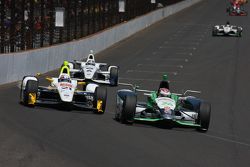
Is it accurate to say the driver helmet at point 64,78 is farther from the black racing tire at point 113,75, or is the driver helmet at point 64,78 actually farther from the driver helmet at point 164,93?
the black racing tire at point 113,75

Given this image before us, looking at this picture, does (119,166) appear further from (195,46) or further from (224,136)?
(195,46)

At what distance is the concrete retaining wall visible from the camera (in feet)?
86.4

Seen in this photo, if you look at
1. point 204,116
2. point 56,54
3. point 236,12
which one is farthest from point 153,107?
point 236,12

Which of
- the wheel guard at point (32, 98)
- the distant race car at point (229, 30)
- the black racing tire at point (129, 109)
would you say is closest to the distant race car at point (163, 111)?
the black racing tire at point (129, 109)

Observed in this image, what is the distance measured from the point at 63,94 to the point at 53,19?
23950mm

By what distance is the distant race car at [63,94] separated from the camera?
59.4 feet

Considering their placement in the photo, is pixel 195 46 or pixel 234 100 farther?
pixel 195 46

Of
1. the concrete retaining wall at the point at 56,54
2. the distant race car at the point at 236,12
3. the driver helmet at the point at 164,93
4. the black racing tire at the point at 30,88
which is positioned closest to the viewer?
the driver helmet at the point at 164,93

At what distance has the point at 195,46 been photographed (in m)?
50.4

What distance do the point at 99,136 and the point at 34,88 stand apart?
3.69 meters

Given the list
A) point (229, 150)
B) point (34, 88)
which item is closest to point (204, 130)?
point (229, 150)

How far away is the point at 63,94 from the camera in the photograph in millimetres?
18109

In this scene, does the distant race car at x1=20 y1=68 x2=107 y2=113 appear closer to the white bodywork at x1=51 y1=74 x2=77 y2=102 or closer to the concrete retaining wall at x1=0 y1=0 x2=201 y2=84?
the white bodywork at x1=51 y1=74 x2=77 y2=102

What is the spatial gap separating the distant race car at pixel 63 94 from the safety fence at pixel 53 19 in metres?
10.1
